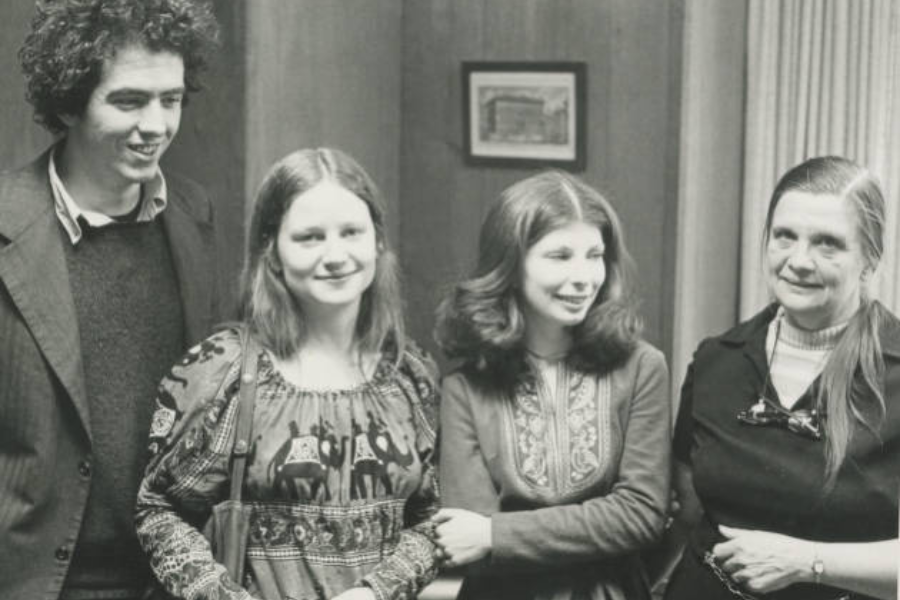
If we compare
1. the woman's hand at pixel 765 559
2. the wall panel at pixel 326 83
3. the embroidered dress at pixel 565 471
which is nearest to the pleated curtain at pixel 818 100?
the embroidered dress at pixel 565 471

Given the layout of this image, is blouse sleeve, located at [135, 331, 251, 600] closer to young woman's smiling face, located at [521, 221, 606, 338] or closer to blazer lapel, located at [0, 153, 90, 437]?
blazer lapel, located at [0, 153, 90, 437]

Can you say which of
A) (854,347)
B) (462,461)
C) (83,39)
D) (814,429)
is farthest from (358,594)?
(83,39)

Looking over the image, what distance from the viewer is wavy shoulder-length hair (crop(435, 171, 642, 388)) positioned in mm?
2816

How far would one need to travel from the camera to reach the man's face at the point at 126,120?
2.82 meters

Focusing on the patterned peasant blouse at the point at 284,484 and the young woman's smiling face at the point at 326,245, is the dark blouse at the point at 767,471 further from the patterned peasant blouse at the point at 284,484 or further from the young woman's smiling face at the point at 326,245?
the young woman's smiling face at the point at 326,245

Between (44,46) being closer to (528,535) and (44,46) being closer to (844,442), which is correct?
(528,535)

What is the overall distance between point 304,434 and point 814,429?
3.15 feet

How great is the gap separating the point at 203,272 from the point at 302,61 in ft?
3.91

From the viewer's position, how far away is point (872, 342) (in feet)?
8.65

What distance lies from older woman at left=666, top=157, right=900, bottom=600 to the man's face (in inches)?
49.0

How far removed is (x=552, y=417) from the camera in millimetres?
2809

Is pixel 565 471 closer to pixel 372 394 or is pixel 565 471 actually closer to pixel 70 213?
pixel 372 394

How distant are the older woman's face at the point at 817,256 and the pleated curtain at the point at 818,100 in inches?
35.6

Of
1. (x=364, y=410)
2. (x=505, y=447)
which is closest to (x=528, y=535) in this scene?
(x=505, y=447)
